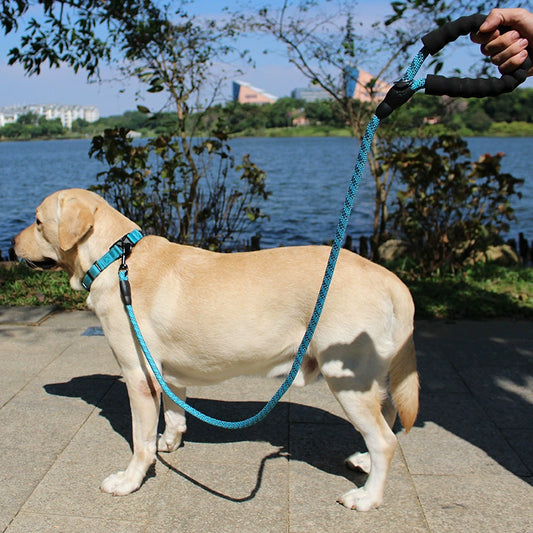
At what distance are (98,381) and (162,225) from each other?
392cm

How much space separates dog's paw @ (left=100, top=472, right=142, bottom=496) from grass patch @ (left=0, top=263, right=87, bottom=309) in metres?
3.73

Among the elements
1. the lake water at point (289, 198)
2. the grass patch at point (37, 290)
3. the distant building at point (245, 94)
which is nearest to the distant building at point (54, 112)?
the lake water at point (289, 198)

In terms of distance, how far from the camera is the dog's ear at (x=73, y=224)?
3.55 m

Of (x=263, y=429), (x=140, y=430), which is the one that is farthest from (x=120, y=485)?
(x=263, y=429)

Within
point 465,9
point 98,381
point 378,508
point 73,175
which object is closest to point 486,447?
point 378,508

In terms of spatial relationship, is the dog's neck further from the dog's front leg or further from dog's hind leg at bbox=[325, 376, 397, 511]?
dog's hind leg at bbox=[325, 376, 397, 511]

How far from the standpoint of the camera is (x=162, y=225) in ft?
28.3

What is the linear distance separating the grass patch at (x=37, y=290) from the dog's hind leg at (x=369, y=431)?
14.7ft

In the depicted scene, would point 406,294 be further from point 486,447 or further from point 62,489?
point 62,489

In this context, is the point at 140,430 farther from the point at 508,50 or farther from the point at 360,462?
the point at 508,50

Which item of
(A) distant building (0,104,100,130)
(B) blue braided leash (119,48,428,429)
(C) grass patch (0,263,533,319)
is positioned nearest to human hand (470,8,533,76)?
(B) blue braided leash (119,48,428,429)

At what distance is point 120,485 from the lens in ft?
11.4

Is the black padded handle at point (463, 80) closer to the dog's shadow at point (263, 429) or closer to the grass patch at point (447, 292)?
the dog's shadow at point (263, 429)

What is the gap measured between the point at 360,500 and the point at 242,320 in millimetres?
1197
